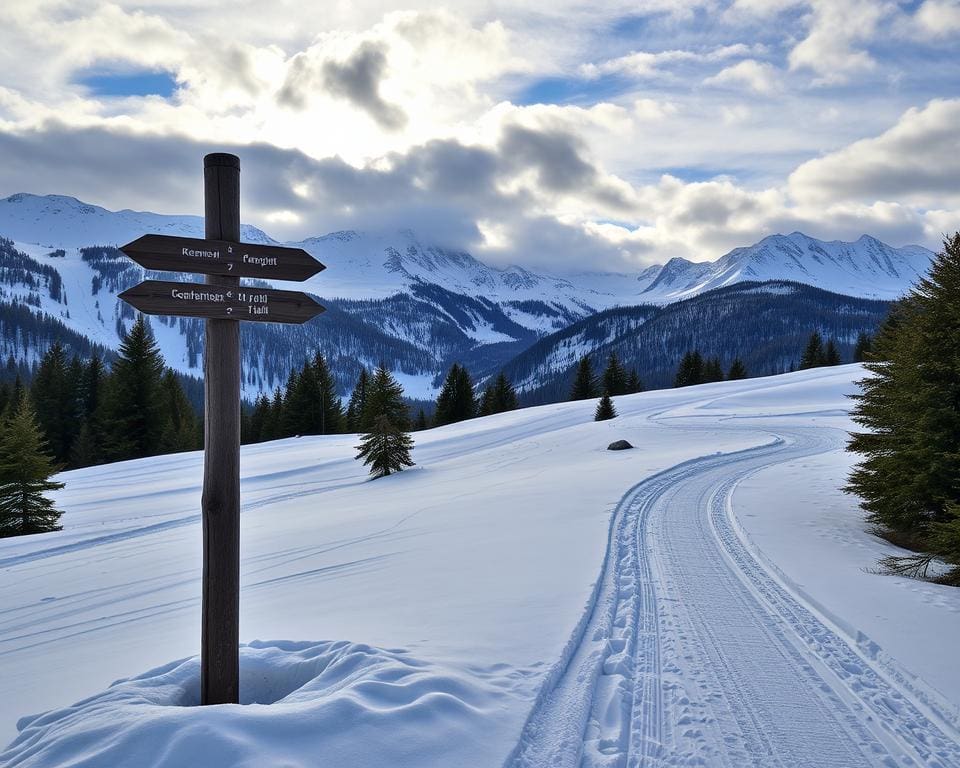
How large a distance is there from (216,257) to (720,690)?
563cm

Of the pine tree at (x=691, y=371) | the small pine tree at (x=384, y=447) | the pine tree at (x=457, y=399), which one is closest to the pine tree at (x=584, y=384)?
the pine tree at (x=457, y=399)

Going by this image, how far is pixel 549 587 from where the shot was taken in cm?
755

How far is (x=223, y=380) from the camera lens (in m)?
4.70

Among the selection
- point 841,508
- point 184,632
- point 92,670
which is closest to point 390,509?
point 184,632

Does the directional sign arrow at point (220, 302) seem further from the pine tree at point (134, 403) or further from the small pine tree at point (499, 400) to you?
the small pine tree at point (499, 400)

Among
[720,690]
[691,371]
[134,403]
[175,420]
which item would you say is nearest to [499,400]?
[691,371]

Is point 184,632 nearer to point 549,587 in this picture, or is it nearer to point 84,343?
point 549,587

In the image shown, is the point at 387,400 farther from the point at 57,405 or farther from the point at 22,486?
the point at 57,405

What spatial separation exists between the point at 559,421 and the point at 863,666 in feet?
120

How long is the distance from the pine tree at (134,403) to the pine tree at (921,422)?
1709 inches

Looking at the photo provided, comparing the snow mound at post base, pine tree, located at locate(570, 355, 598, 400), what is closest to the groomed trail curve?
the snow mound at post base

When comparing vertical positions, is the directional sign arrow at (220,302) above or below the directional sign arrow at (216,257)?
below

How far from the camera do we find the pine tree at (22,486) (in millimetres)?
18000

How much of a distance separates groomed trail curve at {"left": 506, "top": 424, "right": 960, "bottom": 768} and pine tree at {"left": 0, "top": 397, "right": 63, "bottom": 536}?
19.3 meters
